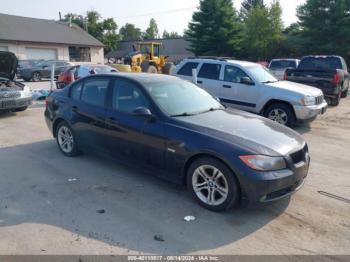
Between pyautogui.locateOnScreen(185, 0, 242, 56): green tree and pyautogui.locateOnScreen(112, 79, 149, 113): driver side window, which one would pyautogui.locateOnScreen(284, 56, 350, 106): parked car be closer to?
pyautogui.locateOnScreen(112, 79, 149, 113): driver side window

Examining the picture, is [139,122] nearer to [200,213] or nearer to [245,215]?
[200,213]

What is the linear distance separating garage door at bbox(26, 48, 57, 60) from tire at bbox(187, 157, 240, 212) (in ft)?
119

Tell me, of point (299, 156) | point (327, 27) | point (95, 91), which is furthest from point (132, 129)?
point (327, 27)

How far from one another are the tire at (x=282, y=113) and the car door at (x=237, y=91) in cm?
45

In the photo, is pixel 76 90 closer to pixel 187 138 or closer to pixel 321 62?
pixel 187 138

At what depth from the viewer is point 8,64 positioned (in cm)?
1094

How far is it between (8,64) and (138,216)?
30.2ft

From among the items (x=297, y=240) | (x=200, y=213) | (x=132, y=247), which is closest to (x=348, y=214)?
(x=297, y=240)

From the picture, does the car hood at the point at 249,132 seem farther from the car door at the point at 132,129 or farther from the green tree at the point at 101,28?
the green tree at the point at 101,28

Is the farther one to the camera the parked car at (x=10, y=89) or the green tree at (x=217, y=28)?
the green tree at (x=217, y=28)

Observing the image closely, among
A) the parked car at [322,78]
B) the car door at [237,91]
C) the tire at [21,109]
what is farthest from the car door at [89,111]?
the parked car at [322,78]

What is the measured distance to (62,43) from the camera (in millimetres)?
38250

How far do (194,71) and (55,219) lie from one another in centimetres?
693

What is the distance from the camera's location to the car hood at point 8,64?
1067 centimetres
